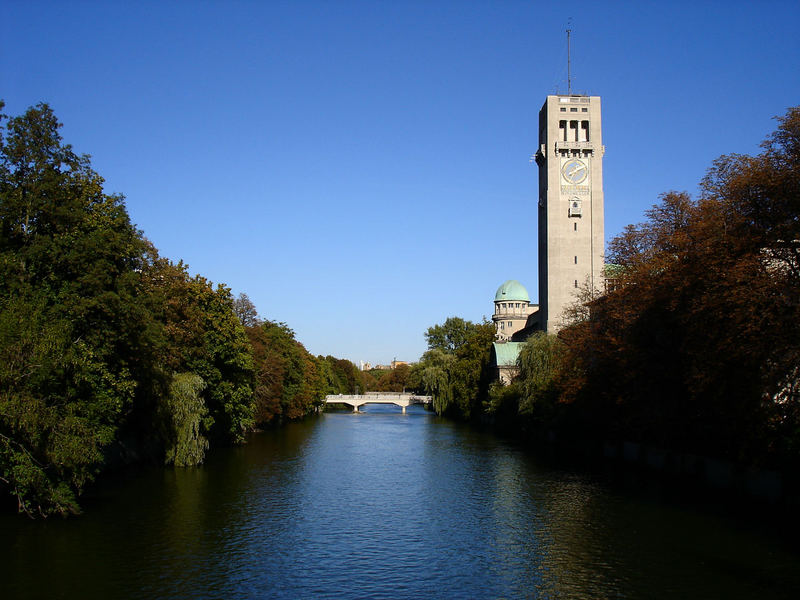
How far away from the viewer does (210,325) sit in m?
46.2

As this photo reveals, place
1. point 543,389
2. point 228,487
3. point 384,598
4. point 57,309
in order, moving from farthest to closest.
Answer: point 543,389 < point 228,487 < point 57,309 < point 384,598

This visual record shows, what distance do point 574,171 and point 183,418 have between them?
195ft

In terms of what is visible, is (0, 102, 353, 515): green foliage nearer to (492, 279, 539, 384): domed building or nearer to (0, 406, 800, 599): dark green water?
(0, 406, 800, 599): dark green water

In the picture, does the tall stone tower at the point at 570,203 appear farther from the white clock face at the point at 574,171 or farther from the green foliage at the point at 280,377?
the green foliage at the point at 280,377

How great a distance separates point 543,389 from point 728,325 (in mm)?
27548

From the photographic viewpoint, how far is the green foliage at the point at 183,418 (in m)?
37.3

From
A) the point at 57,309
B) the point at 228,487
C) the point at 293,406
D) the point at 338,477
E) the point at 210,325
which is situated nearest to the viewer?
the point at 57,309

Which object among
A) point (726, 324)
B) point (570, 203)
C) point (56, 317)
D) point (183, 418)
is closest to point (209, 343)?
point (183, 418)

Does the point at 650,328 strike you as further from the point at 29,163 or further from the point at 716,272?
the point at 29,163

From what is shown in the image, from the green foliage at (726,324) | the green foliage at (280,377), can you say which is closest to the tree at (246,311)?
the green foliage at (280,377)

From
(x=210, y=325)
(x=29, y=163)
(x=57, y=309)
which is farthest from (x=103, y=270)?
(x=210, y=325)

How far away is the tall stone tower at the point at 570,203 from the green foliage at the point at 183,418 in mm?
50017

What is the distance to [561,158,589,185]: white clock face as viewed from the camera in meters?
83.5

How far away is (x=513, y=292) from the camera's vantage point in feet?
431
